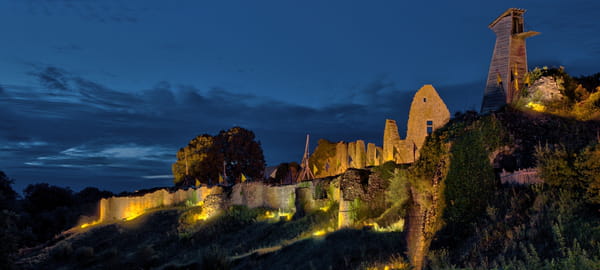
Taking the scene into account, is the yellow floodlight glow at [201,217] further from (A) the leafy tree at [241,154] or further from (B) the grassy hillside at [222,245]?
(A) the leafy tree at [241,154]

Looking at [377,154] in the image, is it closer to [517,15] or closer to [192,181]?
[517,15]

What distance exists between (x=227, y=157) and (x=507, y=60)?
3779 centimetres

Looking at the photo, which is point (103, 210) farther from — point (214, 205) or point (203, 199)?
point (214, 205)

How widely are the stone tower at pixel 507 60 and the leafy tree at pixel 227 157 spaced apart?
35997 millimetres

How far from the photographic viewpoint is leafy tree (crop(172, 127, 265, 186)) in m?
55.0

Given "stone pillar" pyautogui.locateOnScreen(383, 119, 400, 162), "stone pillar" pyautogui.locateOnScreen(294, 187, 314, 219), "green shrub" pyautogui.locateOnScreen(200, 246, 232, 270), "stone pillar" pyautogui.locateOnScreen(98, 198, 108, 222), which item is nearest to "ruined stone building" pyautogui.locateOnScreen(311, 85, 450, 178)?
"stone pillar" pyautogui.locateOnScreen(383, 119, 400, 162)

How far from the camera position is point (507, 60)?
69.6 feet

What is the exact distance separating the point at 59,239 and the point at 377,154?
111 ft

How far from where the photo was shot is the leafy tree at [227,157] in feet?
180

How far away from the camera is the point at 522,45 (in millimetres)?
21484

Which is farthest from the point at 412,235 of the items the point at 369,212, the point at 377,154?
the point at 377,154

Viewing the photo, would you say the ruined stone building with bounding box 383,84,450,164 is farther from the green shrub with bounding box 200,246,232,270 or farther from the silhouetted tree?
the silhouetted tree

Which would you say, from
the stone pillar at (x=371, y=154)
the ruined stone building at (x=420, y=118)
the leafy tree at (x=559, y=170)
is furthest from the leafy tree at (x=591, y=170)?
the stone pillar at (x=371, y=154)

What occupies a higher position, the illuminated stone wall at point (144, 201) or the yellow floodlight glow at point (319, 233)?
the illuminated stone wall at point (144, 201)
